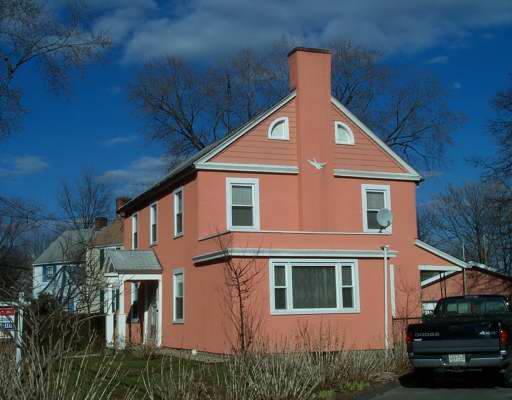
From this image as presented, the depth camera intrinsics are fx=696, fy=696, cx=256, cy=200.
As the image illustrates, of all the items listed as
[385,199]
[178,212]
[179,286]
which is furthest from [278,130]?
[179,286]

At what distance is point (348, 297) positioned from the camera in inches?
856

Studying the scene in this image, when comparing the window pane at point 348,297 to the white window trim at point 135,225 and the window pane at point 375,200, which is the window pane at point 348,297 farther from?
the white window trim at point 135,225

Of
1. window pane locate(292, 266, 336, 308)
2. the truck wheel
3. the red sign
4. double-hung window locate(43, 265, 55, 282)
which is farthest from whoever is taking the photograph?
window pane locate(292, 266, 336, 308)

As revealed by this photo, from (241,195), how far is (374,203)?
17.0 ft

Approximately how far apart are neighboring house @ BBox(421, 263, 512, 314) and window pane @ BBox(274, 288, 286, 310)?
8890mm

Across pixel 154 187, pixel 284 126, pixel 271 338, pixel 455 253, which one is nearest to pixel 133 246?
pixel 154 187

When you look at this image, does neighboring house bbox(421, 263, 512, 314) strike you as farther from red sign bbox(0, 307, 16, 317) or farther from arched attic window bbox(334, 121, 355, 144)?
red sign bbox(0, 307, 16, 317)

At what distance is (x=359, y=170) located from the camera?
25.0 meters

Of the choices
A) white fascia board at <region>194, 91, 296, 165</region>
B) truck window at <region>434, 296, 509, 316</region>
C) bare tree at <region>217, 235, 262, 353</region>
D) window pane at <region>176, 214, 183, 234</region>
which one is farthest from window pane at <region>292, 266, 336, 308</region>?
window pane at <region>176, 214, 183, 234</region>

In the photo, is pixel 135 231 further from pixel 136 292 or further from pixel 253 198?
pixel 253 198

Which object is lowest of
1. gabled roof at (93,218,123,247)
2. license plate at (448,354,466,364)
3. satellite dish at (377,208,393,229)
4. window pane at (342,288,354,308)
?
license plate at (448,354,466,364)

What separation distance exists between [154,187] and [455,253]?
135ft

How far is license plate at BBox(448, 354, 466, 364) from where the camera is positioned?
13.7 metres

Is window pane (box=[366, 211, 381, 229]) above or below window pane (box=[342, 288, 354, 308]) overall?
above
